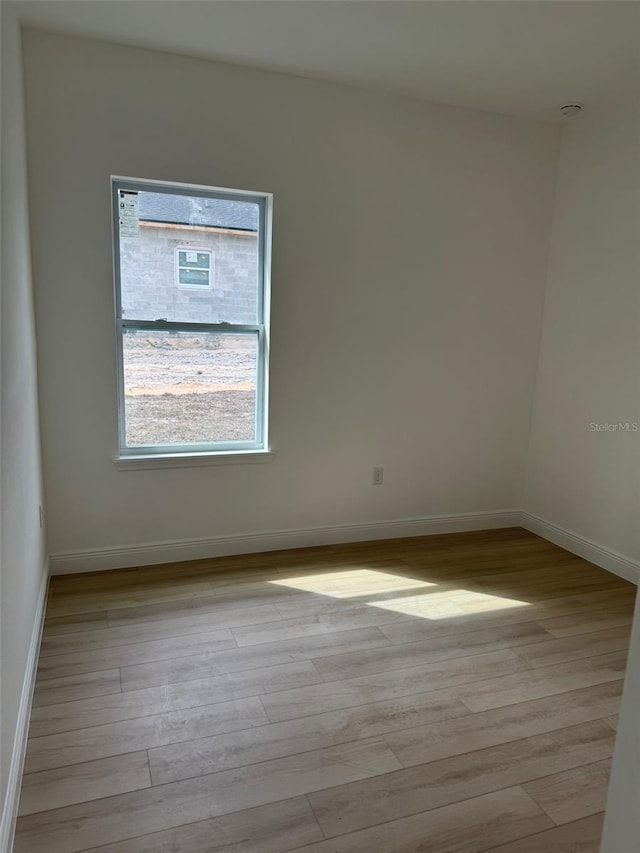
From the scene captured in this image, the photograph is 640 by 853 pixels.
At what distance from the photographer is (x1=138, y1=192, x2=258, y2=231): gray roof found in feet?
9.55

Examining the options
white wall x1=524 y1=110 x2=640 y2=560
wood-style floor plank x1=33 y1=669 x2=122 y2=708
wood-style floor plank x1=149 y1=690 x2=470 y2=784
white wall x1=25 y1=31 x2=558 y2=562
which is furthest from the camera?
white wall x1=524 y1=110 x2=640 y2=560

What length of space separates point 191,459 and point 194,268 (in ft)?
3.49

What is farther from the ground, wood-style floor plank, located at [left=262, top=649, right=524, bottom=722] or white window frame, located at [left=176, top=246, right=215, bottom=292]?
white window frame, located at [left=176, top=246, right=215, bottom=292]

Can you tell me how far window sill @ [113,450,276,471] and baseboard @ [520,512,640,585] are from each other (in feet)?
6.48

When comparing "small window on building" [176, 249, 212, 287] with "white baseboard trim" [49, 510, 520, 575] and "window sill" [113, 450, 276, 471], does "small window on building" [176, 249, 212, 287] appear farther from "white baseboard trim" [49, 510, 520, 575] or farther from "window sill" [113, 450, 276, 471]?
"white baseboard trim" [49, 510, 520, 575]

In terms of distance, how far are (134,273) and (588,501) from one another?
3.03m

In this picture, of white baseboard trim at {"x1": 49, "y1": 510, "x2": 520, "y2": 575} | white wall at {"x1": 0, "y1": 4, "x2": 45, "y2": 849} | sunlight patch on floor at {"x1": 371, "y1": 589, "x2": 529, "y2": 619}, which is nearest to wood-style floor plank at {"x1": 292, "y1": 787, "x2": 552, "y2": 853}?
white wall at {"x1": 0, "y1": 4, "x2": 45, "y2": 849}

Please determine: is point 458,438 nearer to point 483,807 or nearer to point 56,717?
point 483,807

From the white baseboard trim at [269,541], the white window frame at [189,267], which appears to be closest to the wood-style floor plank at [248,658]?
the white baseboard trim at [269,541]

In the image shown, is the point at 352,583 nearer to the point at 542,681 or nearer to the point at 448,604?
the point at 448,604

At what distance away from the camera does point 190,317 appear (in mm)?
3076

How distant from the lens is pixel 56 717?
6.42ft

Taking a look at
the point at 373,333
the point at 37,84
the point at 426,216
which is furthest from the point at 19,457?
the point at 426,216

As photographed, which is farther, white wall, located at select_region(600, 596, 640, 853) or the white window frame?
the white window frame
